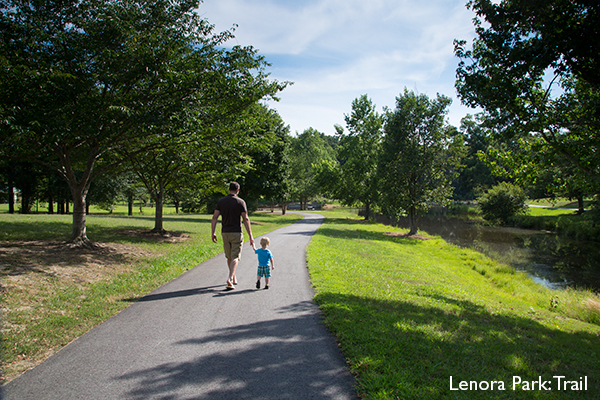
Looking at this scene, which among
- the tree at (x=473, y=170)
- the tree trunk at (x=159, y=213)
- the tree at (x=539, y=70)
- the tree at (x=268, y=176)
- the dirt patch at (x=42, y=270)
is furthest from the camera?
the tree at (x=473, y=170)

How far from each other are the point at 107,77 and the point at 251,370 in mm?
8776

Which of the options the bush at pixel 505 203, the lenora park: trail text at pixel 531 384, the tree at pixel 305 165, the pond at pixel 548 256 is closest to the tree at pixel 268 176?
the tree at pixel 305 165

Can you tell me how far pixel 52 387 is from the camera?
3.36m

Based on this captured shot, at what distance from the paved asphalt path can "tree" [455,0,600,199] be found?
639 cm

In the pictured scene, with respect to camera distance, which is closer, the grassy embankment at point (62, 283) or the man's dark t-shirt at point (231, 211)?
the grassy embankment at point (62, 283)

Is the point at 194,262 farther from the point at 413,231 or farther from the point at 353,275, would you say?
the point at 413,231

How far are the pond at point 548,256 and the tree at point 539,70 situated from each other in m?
8.28

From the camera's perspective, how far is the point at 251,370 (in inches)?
144

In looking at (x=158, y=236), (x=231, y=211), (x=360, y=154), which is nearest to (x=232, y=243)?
(x=231, y=211)

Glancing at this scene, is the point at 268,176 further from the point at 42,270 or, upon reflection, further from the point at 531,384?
the point at 531,384

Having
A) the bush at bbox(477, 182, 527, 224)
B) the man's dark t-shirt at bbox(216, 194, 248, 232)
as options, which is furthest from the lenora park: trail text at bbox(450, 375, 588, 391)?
the bush at bbox(477, 182, 527, 224)

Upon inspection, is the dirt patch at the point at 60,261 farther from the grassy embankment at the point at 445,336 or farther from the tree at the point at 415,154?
the tree at the point at 415,154

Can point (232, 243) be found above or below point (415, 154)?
below

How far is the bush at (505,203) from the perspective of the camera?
40.8m
